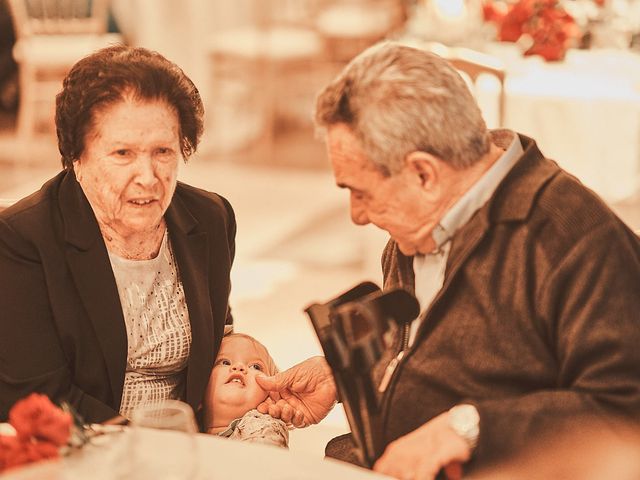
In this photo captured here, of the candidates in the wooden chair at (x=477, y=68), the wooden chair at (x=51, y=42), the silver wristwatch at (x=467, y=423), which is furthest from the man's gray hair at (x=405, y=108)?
the wooden chair at (x=51, y=42)

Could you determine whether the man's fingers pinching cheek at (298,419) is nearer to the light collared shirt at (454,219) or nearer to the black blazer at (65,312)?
the black blazer at (65,312)

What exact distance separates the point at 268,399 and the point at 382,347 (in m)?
0.65

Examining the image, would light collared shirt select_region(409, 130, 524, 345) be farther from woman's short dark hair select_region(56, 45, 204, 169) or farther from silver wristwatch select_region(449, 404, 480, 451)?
woman's short dark hair select_region(56, 45, 204, 169)

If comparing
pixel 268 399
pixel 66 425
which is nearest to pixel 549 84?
pixel 268 399

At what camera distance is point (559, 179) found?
5.46ft

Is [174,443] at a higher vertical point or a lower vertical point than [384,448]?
higher

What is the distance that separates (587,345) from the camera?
5.04ft

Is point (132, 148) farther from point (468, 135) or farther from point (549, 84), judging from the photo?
point (549, 84)

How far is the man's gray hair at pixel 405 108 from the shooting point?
5.14 feet

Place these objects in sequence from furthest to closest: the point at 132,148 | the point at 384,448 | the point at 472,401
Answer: the point at 132,148
the point at 384,448
the point at 472,401

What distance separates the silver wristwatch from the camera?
1557mm

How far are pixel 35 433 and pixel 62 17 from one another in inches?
233

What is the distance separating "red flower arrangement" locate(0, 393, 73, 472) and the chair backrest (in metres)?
5.71

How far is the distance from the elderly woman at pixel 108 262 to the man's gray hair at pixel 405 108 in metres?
0.47
